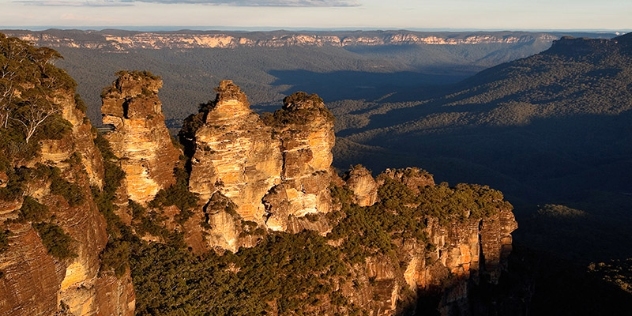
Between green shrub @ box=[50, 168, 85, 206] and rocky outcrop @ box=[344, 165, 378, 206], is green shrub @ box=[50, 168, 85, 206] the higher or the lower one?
the higher one

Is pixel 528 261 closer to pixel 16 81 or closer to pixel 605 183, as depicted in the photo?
pixel 16 81

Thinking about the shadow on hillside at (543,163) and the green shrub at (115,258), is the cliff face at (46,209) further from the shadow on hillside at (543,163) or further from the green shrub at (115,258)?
the shadow on hillside at (543,163)

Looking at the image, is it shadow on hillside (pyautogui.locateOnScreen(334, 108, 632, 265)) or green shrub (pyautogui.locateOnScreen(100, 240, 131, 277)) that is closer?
green shrub (pyautogui.locateOnScreen(100, 240, 131, 277))

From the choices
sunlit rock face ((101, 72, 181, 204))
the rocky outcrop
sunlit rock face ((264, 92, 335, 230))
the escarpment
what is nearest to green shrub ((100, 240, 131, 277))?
Answer: the escarpment

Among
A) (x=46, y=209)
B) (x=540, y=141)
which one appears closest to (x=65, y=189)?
(x=46, y=209)

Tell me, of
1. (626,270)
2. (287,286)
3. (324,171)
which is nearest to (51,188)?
(287,286)

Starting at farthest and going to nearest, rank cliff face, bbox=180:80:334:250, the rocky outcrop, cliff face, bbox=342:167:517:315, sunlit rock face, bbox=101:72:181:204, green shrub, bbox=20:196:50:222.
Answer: the rocky outcrop < cliff face, bbox=342:167:517:315 < cliff face, bbox=180:80:334:250 < sunlit rock face, bbox=101:72:181:204 < green shrub, bbox=20:196:50:222

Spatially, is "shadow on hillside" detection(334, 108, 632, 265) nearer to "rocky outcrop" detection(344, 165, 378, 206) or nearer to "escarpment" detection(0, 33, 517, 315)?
"escarpment" detection(0, 33, 517, 315)

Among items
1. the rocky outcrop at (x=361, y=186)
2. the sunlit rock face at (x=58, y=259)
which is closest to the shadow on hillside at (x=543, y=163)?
the rocky outcrop at (x=361, y=186)
